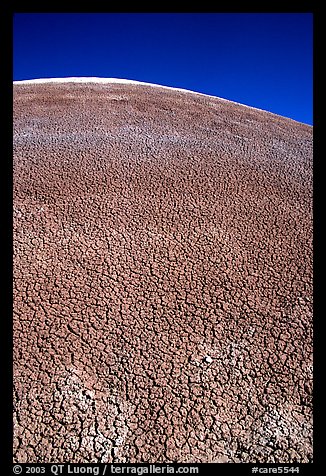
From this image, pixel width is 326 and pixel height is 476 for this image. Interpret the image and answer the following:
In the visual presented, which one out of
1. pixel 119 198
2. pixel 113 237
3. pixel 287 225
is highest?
pixel 119 198

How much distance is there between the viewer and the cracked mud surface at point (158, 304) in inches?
66.9

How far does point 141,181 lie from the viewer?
12.1 ft

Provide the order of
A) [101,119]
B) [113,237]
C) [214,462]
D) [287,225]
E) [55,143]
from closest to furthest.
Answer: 1. [214,462]
2. [113,237]
3. [287,225]
4. [55,143]
5. [101,119]

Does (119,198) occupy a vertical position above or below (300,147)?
below

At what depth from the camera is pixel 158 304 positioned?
232cm

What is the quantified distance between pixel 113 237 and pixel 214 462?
182cm

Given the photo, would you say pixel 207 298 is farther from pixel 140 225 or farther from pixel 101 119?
pixel 101 119

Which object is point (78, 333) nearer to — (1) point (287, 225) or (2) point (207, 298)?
(2) point (207, 298)

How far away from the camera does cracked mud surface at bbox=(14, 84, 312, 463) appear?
66.9 inches

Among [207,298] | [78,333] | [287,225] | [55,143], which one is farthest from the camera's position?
[55,143]

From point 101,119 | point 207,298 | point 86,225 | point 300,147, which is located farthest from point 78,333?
point 300,147

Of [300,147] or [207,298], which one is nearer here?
[207,298]
